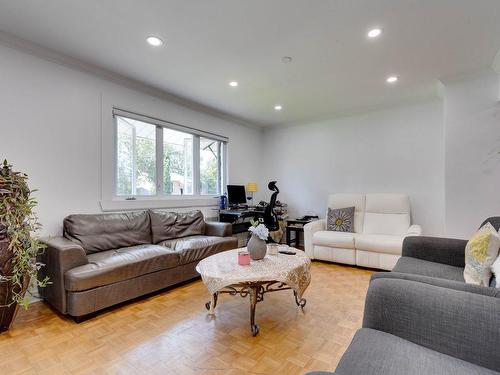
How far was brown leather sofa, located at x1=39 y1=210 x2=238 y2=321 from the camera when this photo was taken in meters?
2.13

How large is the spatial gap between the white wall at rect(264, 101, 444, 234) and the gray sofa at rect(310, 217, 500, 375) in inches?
125

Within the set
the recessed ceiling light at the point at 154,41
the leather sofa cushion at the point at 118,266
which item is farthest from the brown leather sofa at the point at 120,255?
the recessed ceiling light at the point at 154,41

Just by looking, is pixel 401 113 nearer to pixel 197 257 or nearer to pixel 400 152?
pixel 400 152

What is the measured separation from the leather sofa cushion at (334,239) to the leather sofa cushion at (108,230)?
2365 mm

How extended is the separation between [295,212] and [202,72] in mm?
3187

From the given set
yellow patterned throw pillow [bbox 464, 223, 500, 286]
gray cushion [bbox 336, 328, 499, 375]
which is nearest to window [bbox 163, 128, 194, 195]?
gray cushion [bbox 336, 328, 499, 375]

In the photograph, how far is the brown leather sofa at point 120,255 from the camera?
2.13m

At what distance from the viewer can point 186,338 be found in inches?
74.5

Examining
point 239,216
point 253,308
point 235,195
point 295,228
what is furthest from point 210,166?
point 253,308

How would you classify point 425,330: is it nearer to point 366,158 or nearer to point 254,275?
point 254,275

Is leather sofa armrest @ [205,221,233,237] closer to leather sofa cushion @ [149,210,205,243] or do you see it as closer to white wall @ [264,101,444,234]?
leather sofa cushion @ [149,210,205,243]

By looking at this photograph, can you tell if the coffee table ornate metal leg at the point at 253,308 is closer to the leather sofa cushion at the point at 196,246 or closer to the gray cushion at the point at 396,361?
the gray cushion at the point at 396,361

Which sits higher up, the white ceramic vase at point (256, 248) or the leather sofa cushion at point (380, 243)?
the white ceramic vase at point (256, 248)

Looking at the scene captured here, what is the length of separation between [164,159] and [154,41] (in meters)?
1.75
